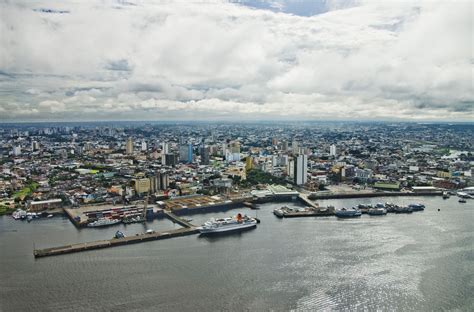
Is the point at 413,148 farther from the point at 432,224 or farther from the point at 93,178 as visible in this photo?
the point at 93,178

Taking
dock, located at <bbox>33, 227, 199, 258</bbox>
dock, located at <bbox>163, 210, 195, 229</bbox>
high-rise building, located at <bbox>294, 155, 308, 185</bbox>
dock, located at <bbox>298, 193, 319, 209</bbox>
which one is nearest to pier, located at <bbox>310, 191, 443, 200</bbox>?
dock, located at <bbox>298, 193, 319, 209</bbox>

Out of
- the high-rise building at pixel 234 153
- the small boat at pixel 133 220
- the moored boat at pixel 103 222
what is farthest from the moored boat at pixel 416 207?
the high-rise building at pixel 234 153

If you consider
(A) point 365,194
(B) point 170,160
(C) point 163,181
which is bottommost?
(A) point 365,194

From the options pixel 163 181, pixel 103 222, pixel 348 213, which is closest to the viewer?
pixel 103 222

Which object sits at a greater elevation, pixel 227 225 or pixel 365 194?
pixel 227 225

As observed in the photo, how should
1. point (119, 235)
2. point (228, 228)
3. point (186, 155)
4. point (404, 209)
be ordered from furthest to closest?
point (186, 155)
point (404, 209)
point (228, 228)
point (119, 235)

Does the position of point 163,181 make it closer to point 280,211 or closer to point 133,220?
point 133,220

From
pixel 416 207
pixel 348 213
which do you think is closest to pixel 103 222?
pixel 348 213

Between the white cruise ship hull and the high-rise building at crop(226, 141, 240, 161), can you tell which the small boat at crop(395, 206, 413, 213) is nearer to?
the white cruise ship hull
